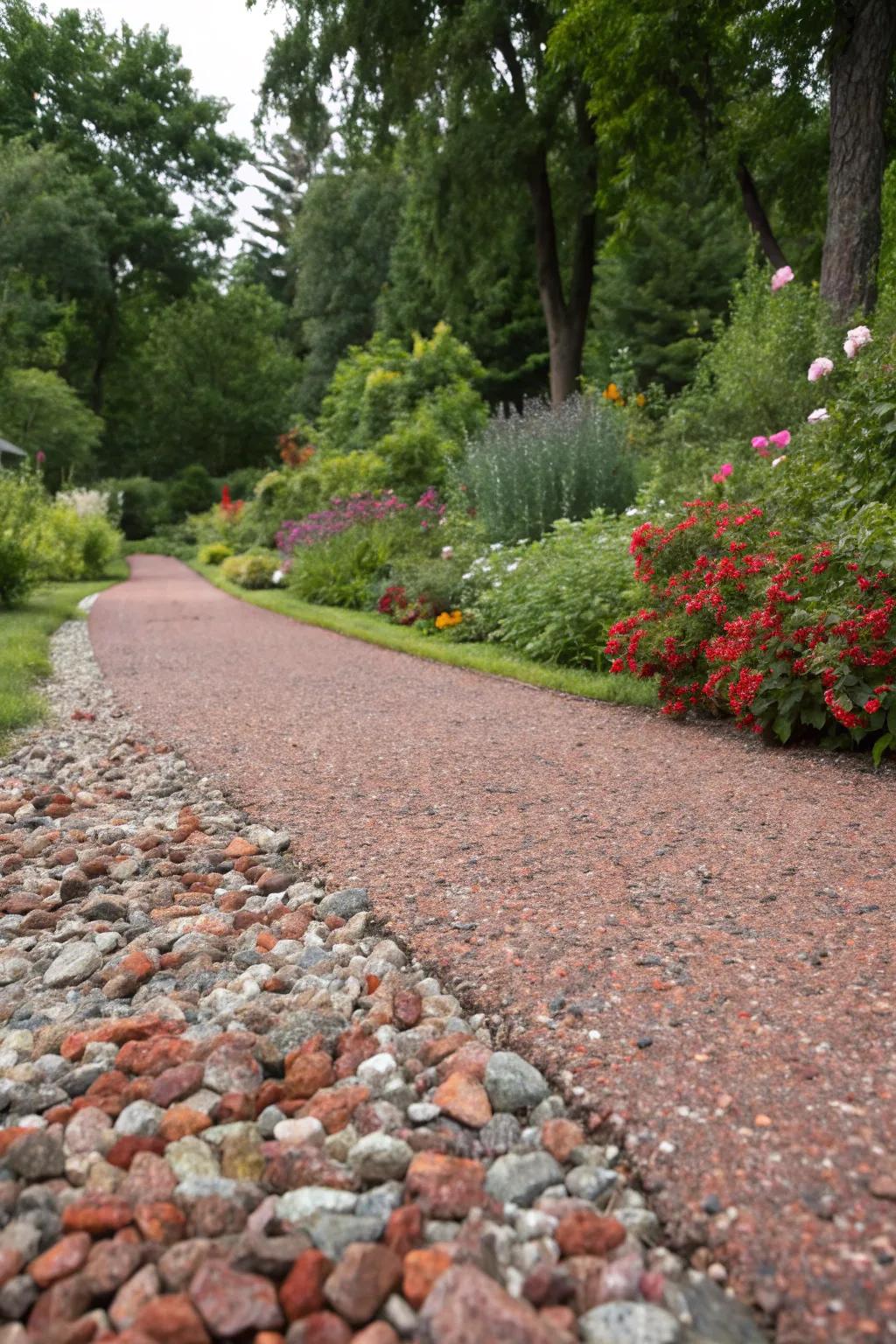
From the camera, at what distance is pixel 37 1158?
1379 millimetres

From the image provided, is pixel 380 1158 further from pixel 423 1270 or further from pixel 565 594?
pixel 565 594

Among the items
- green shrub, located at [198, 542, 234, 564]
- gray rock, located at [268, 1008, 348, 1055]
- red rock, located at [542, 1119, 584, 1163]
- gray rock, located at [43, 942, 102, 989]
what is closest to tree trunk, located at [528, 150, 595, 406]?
green shrub, located at [198, 542, 234, 564]

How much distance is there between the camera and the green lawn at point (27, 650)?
4.82m

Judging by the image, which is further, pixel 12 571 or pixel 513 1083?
pixel 12 571

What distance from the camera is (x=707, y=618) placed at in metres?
4.42

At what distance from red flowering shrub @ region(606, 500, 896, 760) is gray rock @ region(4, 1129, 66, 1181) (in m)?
2.81

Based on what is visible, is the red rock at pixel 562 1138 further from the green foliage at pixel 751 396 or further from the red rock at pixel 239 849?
the green foliage at pixel 751 396

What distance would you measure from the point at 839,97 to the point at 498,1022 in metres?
8.66

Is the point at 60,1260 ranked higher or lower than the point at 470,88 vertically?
lower

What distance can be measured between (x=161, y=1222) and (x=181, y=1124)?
229 millimetres

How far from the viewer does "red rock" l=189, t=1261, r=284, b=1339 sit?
1086 mm

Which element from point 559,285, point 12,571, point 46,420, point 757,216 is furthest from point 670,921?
point 46,420

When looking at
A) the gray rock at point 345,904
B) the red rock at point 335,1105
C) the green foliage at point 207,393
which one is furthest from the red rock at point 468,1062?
the green foliage at point 207,393

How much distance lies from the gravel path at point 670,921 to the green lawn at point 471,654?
0.23 meters
